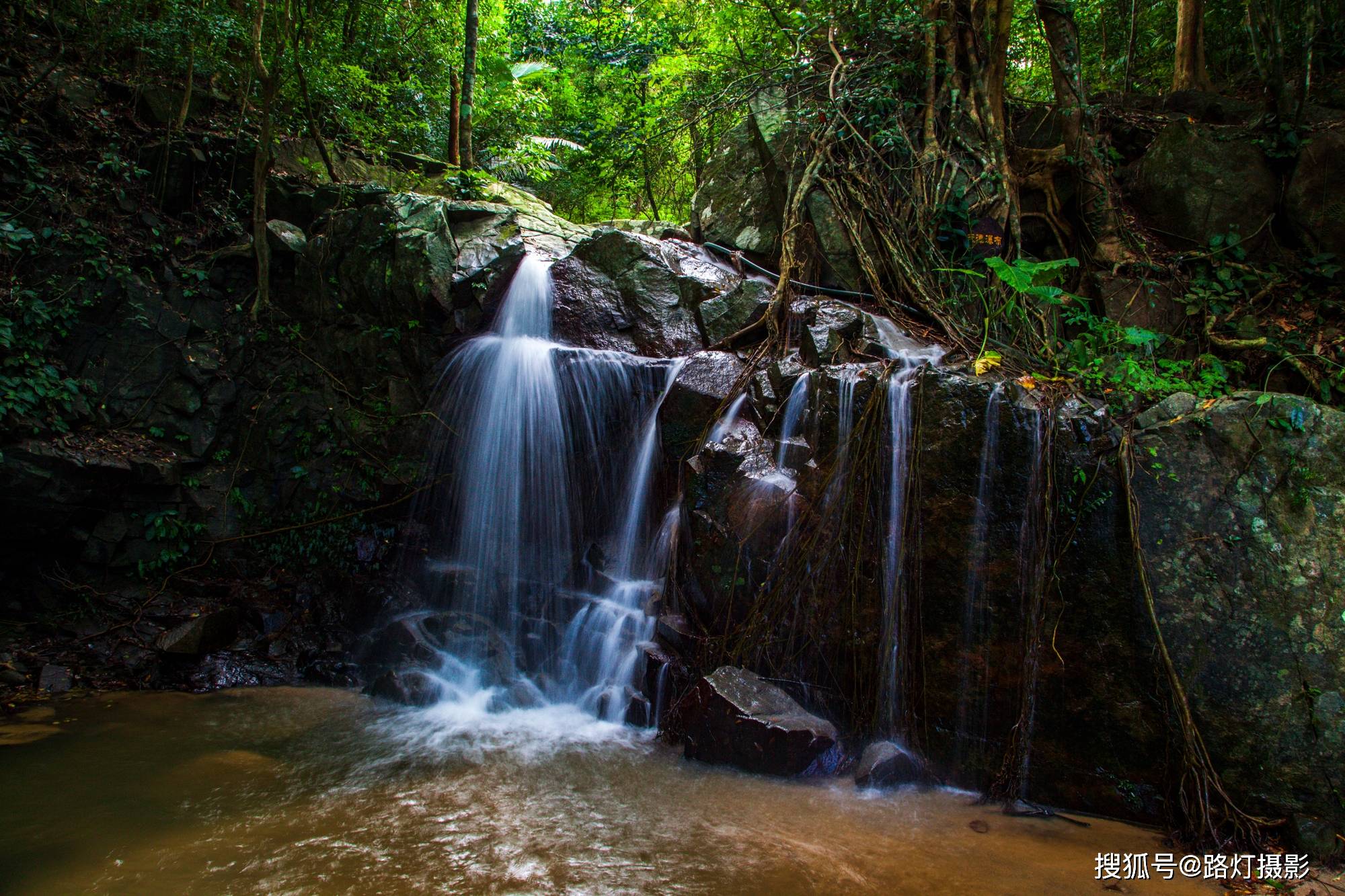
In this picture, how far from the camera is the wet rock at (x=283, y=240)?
791 cm

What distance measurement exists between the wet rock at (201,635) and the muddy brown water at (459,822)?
87 cm

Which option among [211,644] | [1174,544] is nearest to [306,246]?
[211,644]

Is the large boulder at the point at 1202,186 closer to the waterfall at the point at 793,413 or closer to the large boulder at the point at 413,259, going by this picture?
the waterfall at the point at 793,413

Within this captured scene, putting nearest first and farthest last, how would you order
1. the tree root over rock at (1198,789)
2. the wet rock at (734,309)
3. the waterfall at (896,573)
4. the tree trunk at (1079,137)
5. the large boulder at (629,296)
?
the tree root over rock at (1198,789), the waterfall at (896,573), the tree trunk at (1079,137), the wet rock at (734,309), the large boulder at (629,296)

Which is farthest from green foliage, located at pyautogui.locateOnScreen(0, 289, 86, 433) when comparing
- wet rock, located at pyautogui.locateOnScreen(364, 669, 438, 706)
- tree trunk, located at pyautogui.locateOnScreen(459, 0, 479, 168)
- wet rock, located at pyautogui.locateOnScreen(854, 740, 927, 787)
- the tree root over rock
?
the tree root over rock

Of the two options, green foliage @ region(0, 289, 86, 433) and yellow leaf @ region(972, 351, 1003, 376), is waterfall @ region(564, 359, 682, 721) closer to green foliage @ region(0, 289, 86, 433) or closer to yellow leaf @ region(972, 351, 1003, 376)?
yellow leaf @ region(972, 351, 1003, 376)

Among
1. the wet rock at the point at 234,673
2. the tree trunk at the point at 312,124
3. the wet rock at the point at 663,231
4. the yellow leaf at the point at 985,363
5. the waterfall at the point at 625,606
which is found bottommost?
the wet rock at the point at 234,673

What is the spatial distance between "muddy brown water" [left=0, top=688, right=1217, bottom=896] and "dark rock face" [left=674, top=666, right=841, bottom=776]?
0.37 feet

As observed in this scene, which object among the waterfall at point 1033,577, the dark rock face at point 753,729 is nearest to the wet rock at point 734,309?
the waterfall at point 1033,577

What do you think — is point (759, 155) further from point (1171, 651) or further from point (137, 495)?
point (137, 495)

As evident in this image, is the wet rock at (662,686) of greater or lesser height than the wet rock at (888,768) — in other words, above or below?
above

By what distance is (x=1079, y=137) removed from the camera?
7.14 meters

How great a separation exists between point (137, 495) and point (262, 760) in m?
3.72

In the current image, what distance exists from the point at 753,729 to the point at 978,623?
5.30 feet
